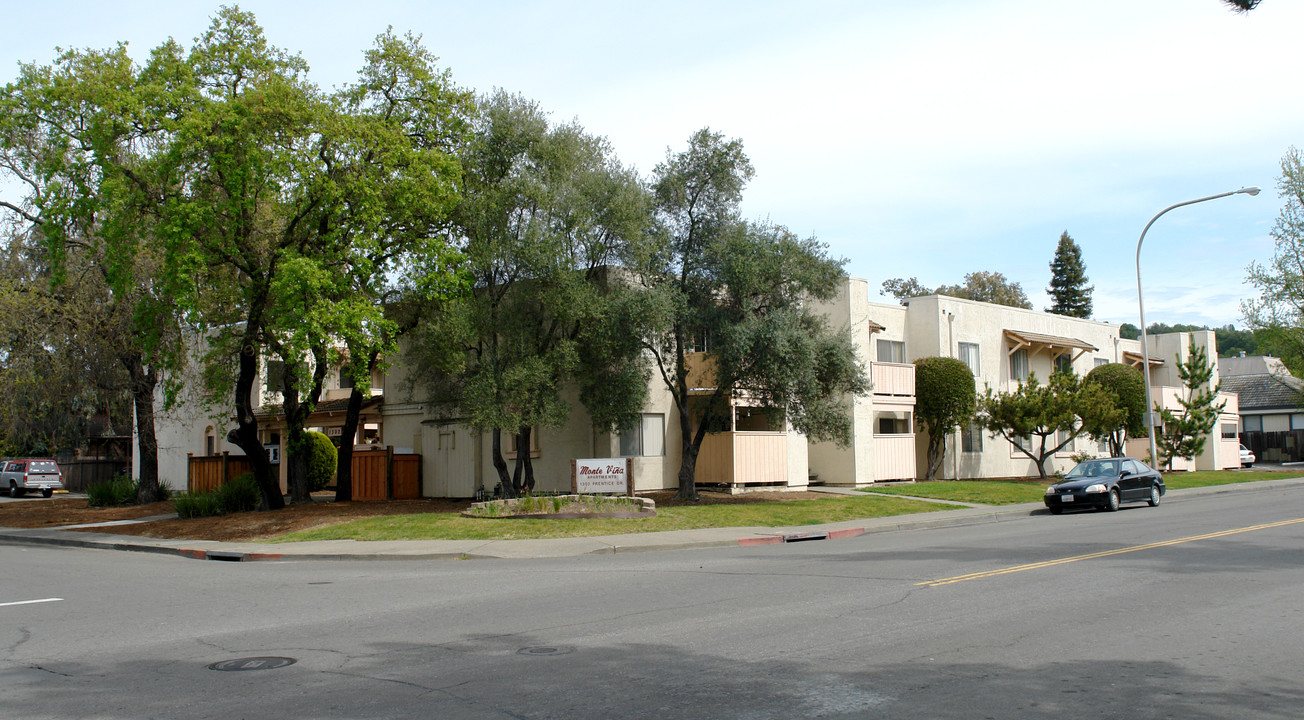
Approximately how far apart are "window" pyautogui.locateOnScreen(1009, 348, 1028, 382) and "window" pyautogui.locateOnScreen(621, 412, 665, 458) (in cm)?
1812

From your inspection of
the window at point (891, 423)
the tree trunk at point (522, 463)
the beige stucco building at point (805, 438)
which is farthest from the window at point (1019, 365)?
the tree trunk at point (522, 463)

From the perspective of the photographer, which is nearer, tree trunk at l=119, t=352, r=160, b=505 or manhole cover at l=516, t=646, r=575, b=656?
manhole cover at l=516, t=646, r=575, b=656

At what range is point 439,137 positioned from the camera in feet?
81.1

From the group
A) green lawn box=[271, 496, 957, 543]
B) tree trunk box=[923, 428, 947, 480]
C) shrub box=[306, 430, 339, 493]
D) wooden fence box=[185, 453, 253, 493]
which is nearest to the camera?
green lawn box=[271, 496, 957, 543]

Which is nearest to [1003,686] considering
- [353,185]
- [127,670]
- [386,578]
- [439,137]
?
[127,670]

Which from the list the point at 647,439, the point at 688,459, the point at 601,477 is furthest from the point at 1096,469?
the point at 601,477

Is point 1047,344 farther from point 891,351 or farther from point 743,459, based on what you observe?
point 743,459

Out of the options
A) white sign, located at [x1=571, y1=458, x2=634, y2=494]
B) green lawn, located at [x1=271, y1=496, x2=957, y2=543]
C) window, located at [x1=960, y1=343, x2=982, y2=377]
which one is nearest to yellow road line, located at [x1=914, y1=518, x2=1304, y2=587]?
green lawn, located at [x1=271, y1=496, x2=957, y2=543]

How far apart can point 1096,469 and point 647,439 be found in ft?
40.3

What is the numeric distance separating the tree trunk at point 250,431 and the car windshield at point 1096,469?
2084cm

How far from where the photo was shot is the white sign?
2206cm

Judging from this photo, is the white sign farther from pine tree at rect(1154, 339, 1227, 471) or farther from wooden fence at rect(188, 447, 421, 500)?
pine tree at rect(1154, 339, 1227, 471)

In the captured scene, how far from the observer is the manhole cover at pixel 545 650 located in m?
7.96

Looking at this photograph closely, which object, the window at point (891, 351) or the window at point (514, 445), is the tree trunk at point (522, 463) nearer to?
the window at point (514, 445)
